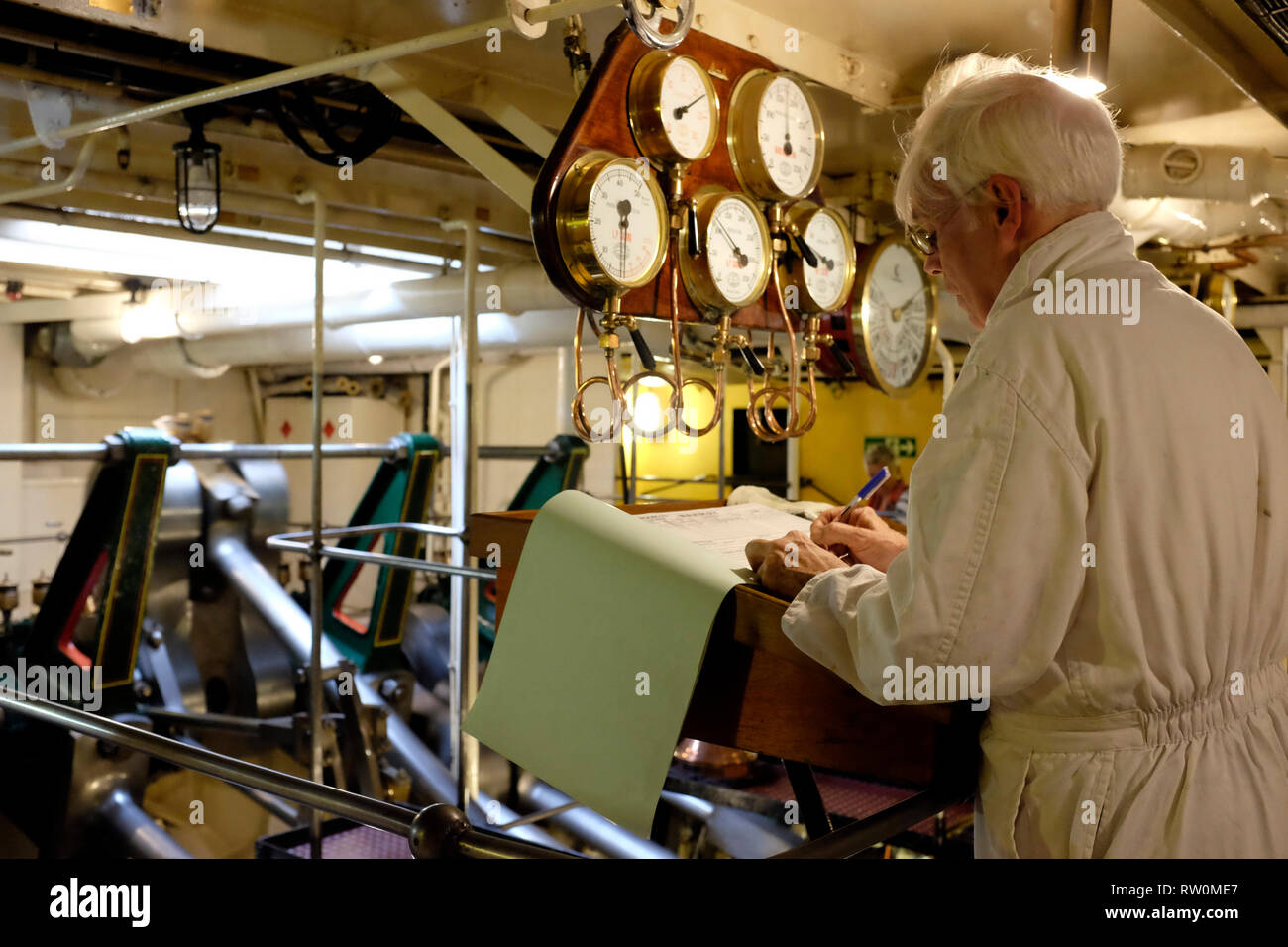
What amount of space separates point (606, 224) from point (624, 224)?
5 centimetres

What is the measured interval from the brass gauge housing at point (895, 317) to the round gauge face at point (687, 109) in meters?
0.79

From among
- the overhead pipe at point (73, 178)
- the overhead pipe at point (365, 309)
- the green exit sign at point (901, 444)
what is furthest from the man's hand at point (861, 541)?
the green exit sign at point (901, 444)

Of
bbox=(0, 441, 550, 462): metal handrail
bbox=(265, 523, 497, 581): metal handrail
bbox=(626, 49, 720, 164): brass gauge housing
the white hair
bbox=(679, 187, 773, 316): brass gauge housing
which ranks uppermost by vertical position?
bbox=(626, 49, 720, 164): brass gauge housing

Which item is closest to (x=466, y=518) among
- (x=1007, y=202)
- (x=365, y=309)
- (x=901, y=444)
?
(x=1007, y=202)

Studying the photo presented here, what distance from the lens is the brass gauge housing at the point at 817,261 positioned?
2.42 m

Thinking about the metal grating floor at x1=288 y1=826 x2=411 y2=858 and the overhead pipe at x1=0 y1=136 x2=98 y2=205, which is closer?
the overhead pipe at x1=0 y1=136 x2=98 y2=205

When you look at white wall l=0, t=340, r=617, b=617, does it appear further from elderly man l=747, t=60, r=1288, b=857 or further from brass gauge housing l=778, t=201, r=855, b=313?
elderly man l=747, t=60, r=1288, b=857

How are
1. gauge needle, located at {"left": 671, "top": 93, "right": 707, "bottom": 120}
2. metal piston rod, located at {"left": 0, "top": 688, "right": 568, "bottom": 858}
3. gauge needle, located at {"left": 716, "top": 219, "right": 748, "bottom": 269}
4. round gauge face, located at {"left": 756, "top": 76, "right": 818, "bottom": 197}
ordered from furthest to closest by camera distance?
1. round gauge face, located at {"left": 756, "top": 76, "right": 818, "bottom": 197}
2. gauge needle, located at {"left": 716, "top": 219, "right": 748, "bottom": 269}
3. gauge needle, located at {"left": 671, "top": 93, "right": 707, "bottom": 120}
4. metal piston rod, located at {"left": 0, "top": 688, "right": 568, "bottom": 858}

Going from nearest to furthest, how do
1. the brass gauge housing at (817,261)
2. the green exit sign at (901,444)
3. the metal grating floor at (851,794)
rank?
the brass gauge housing at (817,261)
the metal grating floor at (851,794)
the green exit sign at (901,444)

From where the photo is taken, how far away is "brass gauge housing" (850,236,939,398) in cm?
275

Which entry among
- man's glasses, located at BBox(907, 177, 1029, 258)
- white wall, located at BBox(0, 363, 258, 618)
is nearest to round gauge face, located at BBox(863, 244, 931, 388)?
man's glasses, located at BBox(907, 177, 1029, 258)

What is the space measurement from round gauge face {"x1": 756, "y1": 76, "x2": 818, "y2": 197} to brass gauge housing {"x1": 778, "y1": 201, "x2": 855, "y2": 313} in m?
0.09

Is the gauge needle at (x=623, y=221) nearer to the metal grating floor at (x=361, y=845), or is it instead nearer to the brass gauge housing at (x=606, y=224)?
the brass gauge housing at (x=606, y=224)

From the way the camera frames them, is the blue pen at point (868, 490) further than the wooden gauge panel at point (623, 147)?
No
